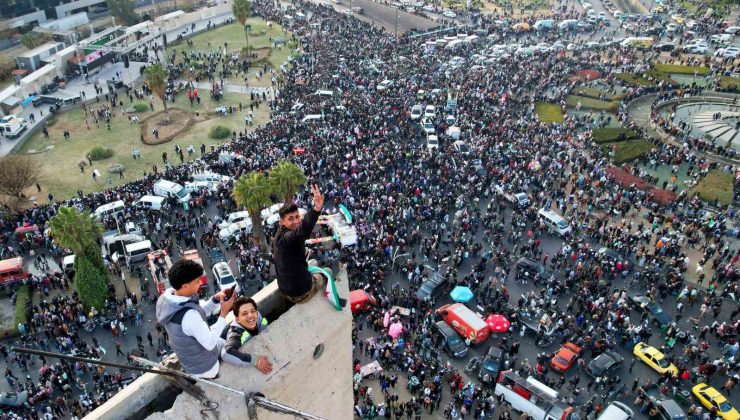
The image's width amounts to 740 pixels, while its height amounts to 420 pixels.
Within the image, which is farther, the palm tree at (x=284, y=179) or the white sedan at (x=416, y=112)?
the white sedan at (x=416, y=112)

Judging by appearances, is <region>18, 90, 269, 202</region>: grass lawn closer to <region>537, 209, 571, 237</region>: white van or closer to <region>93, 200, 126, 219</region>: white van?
<region>93, 200, 126, 219</region>: white van

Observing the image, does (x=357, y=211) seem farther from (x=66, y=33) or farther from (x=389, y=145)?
(x=66, y=33)

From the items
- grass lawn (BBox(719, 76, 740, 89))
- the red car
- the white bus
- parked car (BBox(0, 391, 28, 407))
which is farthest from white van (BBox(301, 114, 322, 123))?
grass lawn (BBox(719, 76, 740, 89))

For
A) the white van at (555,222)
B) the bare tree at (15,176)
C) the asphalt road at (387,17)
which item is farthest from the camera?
the asphalt road at (387,17)

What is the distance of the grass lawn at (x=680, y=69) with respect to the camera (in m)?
62.4

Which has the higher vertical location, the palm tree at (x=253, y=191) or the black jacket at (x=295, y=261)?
the black jacket at (x=295, y=261)

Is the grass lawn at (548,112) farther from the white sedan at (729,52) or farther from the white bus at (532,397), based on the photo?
the white bus at (532,397)

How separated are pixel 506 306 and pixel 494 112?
26793mm

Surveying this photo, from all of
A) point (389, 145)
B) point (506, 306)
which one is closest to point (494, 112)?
point (389, 145)

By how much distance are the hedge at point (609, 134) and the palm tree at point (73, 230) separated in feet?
133

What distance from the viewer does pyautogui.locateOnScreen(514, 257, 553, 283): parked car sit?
99.5 ft

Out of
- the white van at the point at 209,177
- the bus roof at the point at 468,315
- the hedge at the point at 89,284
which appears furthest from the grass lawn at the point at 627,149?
the hedge at the point at 89,284

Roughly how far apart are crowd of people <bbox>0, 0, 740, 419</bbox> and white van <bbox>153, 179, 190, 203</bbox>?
102cm

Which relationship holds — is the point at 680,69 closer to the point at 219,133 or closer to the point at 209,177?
the point at 219,133
